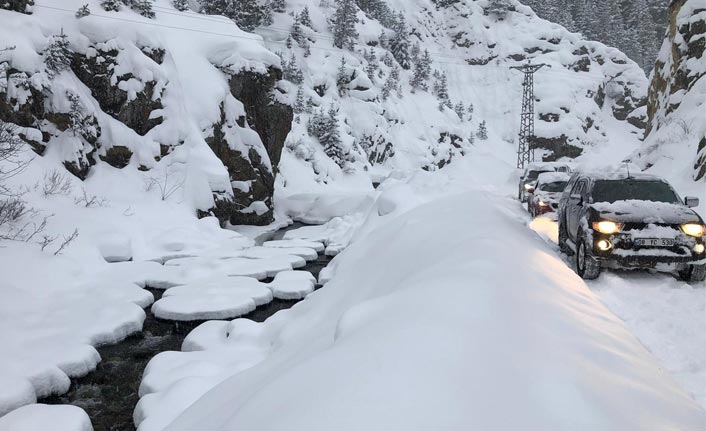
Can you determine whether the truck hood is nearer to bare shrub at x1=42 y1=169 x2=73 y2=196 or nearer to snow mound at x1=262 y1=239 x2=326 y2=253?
snow mound at x1=262 y1=239 x2=326 y2=253

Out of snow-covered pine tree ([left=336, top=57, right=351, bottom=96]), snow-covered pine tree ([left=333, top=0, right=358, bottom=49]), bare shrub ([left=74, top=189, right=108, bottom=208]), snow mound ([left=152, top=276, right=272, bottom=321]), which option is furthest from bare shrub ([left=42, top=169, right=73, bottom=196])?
snow-covered pine tree ([left=333, top=0, right=358, bottom=49])

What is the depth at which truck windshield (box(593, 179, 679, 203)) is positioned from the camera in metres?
7.60

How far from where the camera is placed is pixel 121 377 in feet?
23.2

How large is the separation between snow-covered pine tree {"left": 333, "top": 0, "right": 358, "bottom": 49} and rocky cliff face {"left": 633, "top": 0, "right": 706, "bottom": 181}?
29.3m

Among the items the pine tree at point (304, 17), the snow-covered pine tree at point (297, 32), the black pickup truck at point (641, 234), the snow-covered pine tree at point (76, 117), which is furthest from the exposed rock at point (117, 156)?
the pine tree at point (304, 17)

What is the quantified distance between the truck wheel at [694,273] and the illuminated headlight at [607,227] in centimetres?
119

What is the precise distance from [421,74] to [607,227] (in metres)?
49.3

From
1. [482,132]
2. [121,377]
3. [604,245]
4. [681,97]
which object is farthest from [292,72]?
[604,245]

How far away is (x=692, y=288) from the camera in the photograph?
6.50 meters

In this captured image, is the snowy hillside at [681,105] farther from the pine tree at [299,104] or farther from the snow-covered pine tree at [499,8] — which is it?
the snow-covered pine tree at [499,8]

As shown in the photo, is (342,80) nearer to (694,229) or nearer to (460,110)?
(460,110)

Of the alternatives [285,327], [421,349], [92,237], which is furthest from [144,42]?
[421,349]

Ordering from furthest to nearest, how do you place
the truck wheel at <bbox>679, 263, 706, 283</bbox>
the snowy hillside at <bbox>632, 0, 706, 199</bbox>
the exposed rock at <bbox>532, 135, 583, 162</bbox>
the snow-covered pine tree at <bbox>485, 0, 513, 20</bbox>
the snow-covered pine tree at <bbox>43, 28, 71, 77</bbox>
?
the snow-covered pine tree at <bbox>485, 0, 513, 20</bbox> < the exposed rock at <bbox>532, 135, 583, 162</bbox> < the snowy hillside at <bbox>632, 0, 706, 199</bbox> < the snow-covered pine tree at <bbox>43, 28, 71, 77</bbox> < the truck wheel at <bbox>679, 263, 706, 283</bbox>

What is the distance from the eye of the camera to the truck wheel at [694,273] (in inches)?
262
